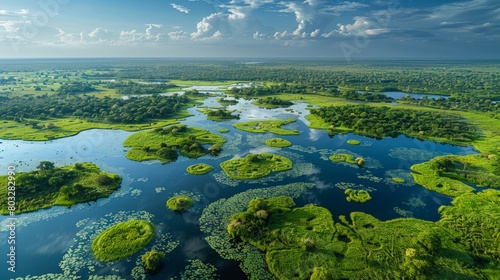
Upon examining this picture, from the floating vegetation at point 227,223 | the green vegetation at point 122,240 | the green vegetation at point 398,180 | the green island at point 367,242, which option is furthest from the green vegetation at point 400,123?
the green vegetation at point 122,240

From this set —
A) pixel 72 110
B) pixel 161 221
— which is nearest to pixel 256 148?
pixel 161 221

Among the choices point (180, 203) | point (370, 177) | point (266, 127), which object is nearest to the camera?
point (180, 203)

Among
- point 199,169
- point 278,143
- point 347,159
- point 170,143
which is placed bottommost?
point 199,169

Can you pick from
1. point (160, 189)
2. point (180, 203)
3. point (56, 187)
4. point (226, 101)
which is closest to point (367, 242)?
point (180, 203)

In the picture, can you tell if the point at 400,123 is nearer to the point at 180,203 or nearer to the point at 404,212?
the point at 404,212

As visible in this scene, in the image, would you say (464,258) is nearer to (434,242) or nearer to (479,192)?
(434,242)

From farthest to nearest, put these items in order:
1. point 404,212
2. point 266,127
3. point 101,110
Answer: point 101,110 → point 266,127 → point 404,212
